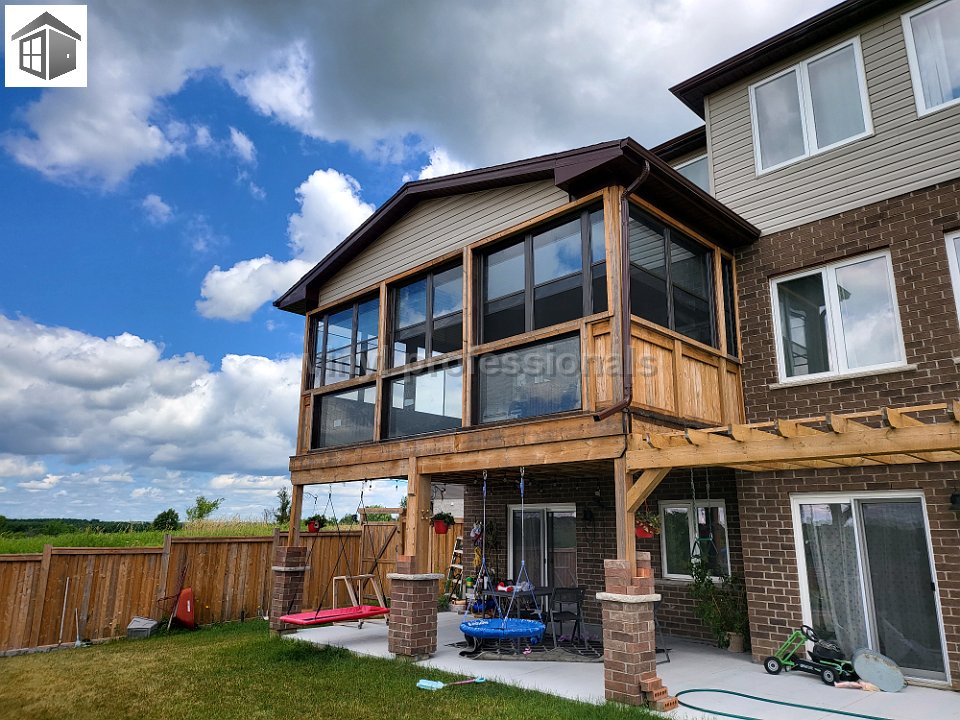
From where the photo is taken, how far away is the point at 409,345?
10156 millimetres

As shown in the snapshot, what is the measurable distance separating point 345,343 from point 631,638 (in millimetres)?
7067

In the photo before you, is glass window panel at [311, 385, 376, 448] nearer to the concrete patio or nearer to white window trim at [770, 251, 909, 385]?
the concrete patio

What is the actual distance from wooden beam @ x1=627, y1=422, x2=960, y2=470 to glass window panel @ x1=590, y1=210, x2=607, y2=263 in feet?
7.82

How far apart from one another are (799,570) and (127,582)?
10.4 m

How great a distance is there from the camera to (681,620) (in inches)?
377

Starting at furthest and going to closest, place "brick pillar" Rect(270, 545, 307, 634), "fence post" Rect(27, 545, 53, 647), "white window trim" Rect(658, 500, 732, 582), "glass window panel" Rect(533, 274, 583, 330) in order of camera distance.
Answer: "brick pillar" Rect(270, 545, 307, 634), "fence post" Rect(27, 545, 53, 647), "white window trim" Rect(658, 500, 732, 582), "glass window panel" Rect(533, 274, 583, 330)

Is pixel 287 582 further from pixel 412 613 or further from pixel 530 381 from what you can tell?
pixel 530 381

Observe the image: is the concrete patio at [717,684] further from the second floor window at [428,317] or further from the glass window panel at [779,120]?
the glass window panel at [779,120]

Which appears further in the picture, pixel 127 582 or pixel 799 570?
pixel 127 582

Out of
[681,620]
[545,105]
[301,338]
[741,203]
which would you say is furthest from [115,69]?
[681,620]

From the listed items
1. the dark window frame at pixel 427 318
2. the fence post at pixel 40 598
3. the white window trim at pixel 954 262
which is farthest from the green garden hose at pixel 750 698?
the fence post at pixel 40 598

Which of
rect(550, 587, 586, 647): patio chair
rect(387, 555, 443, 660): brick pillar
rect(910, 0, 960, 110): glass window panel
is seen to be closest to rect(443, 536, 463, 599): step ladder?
rect(550, 587, 586, 647): patio chair

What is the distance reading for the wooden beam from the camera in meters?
4.93

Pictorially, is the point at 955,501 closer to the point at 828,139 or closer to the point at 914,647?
Result: the point at 914,647
